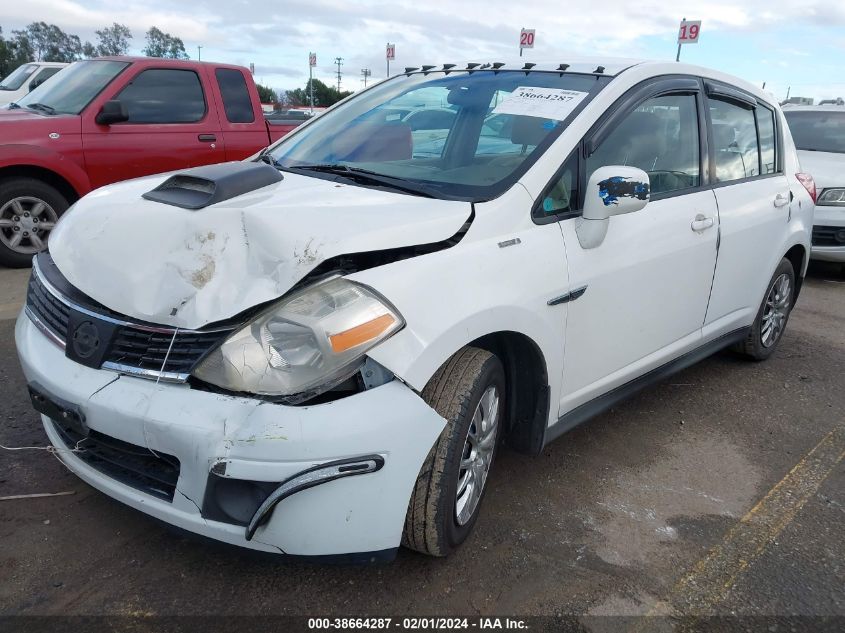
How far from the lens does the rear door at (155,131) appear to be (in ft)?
20.1

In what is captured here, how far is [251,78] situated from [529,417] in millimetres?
5624

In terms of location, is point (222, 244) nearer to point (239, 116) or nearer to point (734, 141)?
point (734, 141)

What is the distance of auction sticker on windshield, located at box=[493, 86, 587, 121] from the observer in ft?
9.35

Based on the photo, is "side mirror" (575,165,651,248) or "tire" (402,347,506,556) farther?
"side mirror" (575,165,651,248)

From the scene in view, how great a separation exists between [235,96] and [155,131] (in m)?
0.92

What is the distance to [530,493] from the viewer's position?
2.93 m

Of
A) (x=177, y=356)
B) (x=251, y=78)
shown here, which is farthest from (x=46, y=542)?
(x=251, y=78)

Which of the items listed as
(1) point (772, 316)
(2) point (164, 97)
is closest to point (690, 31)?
(2) point (164, 97)

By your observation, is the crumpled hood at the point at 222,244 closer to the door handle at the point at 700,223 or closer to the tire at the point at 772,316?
the door handle at the point at 700,223

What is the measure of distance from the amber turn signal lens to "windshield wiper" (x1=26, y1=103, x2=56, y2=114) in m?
5.49

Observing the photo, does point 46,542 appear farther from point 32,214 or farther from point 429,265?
point 32,214

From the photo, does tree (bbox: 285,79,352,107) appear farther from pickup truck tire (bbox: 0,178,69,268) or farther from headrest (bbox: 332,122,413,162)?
headrest (bbox: 332,122,413,162)

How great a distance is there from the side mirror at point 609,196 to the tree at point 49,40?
4015 inches

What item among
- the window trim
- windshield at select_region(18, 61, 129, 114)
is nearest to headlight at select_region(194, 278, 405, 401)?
the window trim
